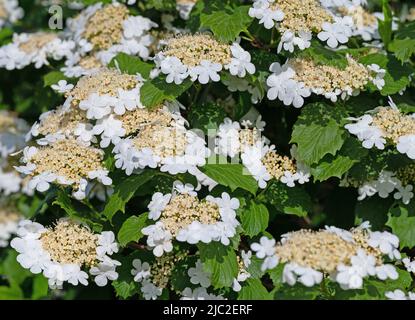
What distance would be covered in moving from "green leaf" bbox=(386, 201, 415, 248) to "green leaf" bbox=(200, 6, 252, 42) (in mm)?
858

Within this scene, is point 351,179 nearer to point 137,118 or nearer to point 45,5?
point 137,118

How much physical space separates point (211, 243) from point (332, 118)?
0.66m

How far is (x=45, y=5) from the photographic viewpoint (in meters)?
4.00

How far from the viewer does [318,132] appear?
8.32 feet

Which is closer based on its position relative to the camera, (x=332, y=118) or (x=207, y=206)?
(x=207, y=206)

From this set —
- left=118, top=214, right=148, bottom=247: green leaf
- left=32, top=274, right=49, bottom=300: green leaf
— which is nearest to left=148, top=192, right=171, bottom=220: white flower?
left=118, top=214, right=148, bottom=247: green leaf

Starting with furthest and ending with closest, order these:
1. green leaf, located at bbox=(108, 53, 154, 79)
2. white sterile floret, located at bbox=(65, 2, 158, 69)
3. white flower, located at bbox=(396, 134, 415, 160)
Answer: white sterile floret, located at bbox=(65, 2, 158, 69) < green leaf, located at bbox=(108, 53, 154, 79) < white flower, located at bbox=(396, 134, 415, 160)

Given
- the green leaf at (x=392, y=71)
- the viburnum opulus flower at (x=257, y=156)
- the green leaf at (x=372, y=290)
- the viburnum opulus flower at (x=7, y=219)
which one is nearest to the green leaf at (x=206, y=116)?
the viburnum opulus flower at (x=257, y=156)

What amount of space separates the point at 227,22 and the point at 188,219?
2.60 ft

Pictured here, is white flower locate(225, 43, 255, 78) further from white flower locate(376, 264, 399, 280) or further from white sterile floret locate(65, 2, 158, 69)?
white flower locate(376, 264, 399, 280)

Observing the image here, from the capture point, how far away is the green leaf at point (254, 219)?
2.46m

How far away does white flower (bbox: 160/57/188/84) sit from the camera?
2.45m
